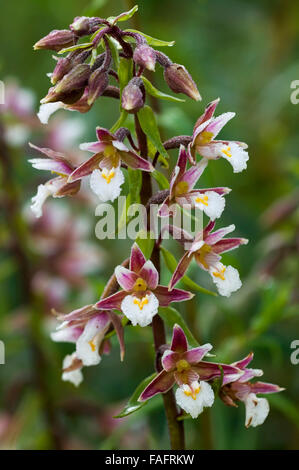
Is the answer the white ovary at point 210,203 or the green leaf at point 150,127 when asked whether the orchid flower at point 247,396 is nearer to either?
the white ovary at point 210,203

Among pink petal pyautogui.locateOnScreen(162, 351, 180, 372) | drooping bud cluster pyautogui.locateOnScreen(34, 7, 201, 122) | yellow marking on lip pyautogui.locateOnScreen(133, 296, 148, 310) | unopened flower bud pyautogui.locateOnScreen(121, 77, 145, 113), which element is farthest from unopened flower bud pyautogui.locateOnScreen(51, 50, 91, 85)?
pink petal pyautogui.locateOnScreen(162, 351, 180, 372)

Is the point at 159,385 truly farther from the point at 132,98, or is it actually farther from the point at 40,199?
the point at 132,98

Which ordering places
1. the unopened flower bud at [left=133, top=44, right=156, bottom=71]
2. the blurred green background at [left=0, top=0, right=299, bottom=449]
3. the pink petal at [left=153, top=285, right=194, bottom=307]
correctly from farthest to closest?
the blurred green background at [left=0, top=0, right=299, bottom=449], the pink petal at [left=153, top=285, right=194, bottom=307], the unopened flower bud at [left=133, top=44, right=156, bottom=71]

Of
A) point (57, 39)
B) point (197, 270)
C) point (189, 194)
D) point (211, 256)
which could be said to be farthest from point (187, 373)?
point (197, 270)

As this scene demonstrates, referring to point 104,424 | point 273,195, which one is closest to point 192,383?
point 104,424

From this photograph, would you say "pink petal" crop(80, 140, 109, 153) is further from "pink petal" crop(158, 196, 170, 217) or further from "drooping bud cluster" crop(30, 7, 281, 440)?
"pink petal" crop(158, 196, 170, 217)

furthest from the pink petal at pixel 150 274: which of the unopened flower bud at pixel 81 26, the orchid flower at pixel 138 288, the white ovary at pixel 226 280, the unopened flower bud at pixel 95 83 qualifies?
the unopened flower bud at pixel 81 26
